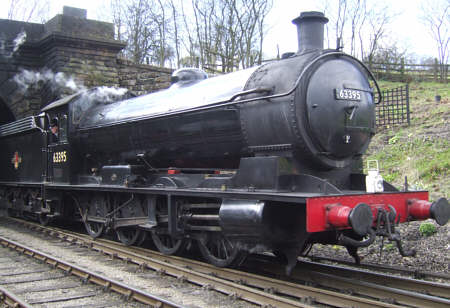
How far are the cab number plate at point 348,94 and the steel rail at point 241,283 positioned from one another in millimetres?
2159

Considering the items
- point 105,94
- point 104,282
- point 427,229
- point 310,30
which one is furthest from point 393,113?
point 104,282

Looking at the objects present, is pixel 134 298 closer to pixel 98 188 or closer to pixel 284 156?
pixel 284 156

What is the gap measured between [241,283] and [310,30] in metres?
3.19

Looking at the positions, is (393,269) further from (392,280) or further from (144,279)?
(144,279)

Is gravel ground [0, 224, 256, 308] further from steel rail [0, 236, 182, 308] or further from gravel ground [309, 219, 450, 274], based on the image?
gravel ground [309, 219, 450, 274]

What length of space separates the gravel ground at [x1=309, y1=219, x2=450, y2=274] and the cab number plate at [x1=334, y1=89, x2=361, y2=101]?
2201 mm

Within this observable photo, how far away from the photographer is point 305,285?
515 cm

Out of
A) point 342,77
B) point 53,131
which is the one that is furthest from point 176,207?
point 53,131

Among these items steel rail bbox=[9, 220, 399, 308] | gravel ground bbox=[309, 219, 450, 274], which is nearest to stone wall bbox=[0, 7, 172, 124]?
steel rail bbox=[9, 220, 399, 308]

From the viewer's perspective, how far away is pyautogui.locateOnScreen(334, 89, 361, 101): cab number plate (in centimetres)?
500

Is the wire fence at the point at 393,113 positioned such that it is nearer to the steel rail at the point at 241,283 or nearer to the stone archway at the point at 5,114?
the steel rail at the point at 241,283

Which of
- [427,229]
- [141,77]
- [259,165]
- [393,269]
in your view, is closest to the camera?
[259,165]

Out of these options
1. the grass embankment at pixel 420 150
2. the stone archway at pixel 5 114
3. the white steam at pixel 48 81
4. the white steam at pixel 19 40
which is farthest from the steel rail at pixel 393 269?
the stone archway at pixel 5 114

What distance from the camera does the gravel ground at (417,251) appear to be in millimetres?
6025
